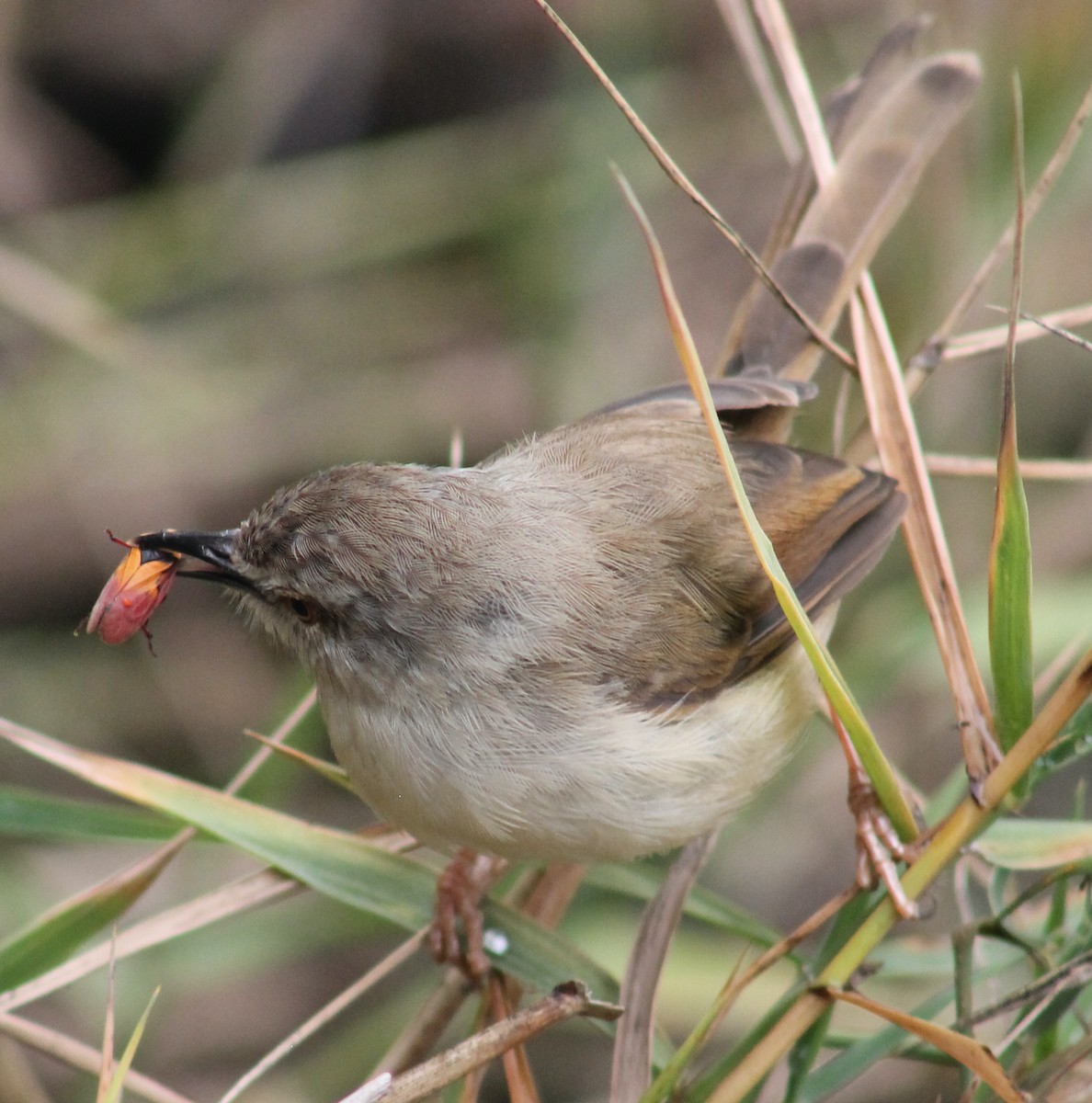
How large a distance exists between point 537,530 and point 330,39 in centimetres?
416

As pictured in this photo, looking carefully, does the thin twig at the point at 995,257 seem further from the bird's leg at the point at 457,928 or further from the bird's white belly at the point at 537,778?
the bird's leg at the point at 457,928

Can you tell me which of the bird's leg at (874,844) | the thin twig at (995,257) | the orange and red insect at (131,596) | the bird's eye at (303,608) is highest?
the thin twig at (995,257)

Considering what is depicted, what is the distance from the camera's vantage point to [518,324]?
18.2 feet

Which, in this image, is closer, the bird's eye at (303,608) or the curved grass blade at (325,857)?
the curved grass blade at (325,857)

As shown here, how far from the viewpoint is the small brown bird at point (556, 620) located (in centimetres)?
257

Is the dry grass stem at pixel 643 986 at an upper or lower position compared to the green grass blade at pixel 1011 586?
lower

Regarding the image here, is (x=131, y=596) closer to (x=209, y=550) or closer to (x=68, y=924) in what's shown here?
(x=209, y=550)

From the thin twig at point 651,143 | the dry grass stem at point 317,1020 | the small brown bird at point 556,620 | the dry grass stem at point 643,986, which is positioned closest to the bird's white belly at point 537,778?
the small brown bird at point 556,620

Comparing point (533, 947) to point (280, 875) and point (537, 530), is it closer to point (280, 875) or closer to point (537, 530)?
point (280, 875)

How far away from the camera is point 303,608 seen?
2.74 meters

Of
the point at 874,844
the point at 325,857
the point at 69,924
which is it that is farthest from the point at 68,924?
the point at 874,844

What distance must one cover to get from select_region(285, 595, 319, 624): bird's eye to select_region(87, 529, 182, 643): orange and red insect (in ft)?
0.80

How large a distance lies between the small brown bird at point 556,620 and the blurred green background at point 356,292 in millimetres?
1077

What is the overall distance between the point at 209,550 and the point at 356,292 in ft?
10.8
